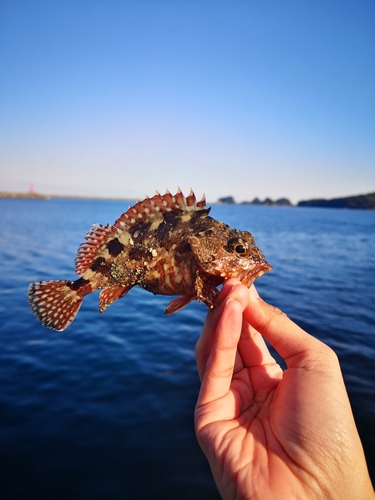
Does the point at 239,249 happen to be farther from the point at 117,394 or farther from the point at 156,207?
the point at 117,394

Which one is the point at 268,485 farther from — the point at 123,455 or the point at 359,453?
the point at 123,455

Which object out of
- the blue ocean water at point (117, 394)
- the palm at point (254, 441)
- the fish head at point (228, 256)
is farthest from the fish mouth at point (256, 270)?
the blue ocean water at point (117, 394)

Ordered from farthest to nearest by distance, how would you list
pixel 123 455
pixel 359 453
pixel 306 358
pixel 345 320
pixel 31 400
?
pixel 345 320 < pixel 31 400 < pixel 123 455 < pixel 306 358 < pixel 359 453

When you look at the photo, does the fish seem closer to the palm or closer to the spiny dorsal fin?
the spiny dorsal fin

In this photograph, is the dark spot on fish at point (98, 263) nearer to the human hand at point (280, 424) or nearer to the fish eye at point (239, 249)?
the human hand at point (280, 424)

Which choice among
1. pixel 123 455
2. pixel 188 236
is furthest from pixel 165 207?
pixel 123 455

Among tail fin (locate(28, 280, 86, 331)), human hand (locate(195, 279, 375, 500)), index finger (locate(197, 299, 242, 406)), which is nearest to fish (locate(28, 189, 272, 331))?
tail fin (locate(28, 280, 86, 331))
